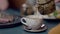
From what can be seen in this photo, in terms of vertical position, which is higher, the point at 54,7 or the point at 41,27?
the point at 54,7

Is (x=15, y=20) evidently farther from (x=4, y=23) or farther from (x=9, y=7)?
(x=9, y=7)

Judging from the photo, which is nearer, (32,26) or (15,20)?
(32,26)

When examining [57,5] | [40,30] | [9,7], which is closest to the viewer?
[40,30]

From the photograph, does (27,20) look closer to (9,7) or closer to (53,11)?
(53,11)

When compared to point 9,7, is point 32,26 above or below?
below

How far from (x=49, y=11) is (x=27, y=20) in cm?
20

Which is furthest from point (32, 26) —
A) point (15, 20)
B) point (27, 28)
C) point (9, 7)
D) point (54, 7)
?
point (9, 7)

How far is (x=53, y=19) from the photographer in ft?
2.98

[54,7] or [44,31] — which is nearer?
[44,31]

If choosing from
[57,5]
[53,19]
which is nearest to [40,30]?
[53,19]

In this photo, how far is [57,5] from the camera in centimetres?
102

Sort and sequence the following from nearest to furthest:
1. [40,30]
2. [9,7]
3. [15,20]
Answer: [40,30]
[15,20]
[9,7]

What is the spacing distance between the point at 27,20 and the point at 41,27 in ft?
0.24

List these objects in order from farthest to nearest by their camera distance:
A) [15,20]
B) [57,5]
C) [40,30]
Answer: [57,5]
[15,20]
[40,30]
